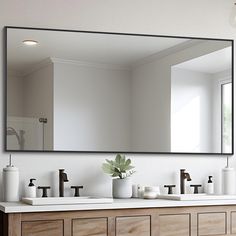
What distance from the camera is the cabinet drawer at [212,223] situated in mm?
3543

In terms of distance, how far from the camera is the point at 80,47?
151 inches

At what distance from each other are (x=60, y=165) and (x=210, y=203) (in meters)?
1.03

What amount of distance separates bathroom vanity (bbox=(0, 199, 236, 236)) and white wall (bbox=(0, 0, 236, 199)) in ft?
1.44

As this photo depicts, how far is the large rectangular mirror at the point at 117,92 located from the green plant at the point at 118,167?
103mm

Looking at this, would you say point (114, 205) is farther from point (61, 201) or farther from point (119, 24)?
point (119, 24)

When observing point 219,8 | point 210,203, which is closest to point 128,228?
point 210,203

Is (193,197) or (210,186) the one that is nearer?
(193,197)

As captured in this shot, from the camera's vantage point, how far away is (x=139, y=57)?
3969 mm

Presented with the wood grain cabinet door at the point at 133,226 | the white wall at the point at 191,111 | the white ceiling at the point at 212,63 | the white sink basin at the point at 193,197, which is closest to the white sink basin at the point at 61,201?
the wood grain cabinet door at the point at 133,226

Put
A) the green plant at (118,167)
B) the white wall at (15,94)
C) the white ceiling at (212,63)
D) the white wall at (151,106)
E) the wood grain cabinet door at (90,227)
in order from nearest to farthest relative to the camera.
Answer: the wood grain cabinet door at (90,227) < the white wall at (15,94) < the green plant at (118,167) < the white wall at (151,106) < the white ceiling at (212,63)

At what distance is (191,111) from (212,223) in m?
0.88

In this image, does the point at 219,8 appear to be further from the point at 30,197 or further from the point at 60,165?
the point at 30,197

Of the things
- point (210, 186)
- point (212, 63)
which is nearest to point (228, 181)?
point (210, 186)

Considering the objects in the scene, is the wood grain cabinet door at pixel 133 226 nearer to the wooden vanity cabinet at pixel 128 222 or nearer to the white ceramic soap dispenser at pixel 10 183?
the wooden vanity cabinet at pixel 128 222
